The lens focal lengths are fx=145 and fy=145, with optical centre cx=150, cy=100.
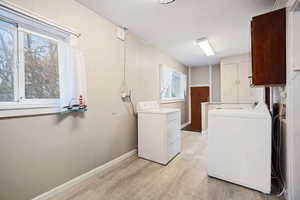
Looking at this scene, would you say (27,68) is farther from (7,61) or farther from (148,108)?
(148,108)

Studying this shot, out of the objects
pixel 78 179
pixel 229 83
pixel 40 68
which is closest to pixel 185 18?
pixel 40 68

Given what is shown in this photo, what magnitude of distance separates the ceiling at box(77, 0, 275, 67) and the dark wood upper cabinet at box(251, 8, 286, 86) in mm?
508

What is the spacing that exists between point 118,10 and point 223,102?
4126 millimetres

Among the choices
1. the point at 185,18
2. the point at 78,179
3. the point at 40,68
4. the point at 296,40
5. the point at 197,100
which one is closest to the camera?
the point at 296,40

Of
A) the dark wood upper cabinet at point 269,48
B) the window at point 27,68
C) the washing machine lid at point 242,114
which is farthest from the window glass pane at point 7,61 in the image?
the dark wood upper cabinet at point 269,48

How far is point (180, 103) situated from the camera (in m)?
5.38

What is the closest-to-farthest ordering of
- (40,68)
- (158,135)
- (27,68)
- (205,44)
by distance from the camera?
(27,68) < (40,68) < (158,135) < (205,44)

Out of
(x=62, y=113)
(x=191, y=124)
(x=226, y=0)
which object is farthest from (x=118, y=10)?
(x=191, y=124)

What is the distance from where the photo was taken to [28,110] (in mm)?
1516

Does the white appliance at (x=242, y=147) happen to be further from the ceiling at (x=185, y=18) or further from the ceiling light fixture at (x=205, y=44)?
the ceiling light fixture at (x=205, y=44)

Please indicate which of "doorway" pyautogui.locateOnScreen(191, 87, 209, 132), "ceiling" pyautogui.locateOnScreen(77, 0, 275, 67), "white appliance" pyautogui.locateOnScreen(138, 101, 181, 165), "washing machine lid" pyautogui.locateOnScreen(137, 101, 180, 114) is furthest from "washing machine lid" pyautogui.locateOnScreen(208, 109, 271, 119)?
"doorway" pyautogui.locateOnScreen(191, 87, 209, 132)

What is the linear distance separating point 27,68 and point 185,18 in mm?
2291

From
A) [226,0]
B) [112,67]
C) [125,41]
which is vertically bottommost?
[112,67]

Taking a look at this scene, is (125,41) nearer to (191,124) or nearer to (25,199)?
(25,199)
